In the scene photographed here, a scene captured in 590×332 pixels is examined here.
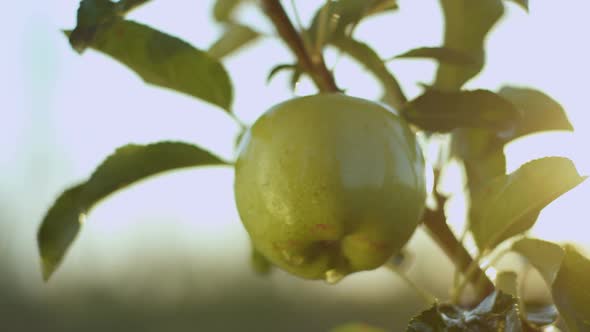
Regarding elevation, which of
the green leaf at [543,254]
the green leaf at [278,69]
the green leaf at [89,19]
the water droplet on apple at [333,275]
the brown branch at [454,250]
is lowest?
the brown branch at [454,250]

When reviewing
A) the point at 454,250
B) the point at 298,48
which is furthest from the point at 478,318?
the point at 298,48

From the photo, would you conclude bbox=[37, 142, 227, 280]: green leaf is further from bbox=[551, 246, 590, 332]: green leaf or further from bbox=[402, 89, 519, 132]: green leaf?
bbox=[551, 246, 590, 332]: green leaf

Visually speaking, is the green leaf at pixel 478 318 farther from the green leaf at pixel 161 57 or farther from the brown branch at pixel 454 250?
the green leaf at pixel 161 57

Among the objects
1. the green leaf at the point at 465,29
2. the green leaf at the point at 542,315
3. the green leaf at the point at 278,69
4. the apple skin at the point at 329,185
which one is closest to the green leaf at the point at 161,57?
the green leaf at the point at 278,69

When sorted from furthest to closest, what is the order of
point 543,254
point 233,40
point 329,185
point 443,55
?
point 233,40 → point 443,55 → point 543,254 → point 329,185

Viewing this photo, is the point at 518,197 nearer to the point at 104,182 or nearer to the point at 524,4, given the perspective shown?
the point at 524,4

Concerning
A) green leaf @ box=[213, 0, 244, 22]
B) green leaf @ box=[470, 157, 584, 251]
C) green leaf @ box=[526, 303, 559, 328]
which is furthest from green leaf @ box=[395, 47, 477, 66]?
green leaf @ box=[213, 0, 244, 22]
